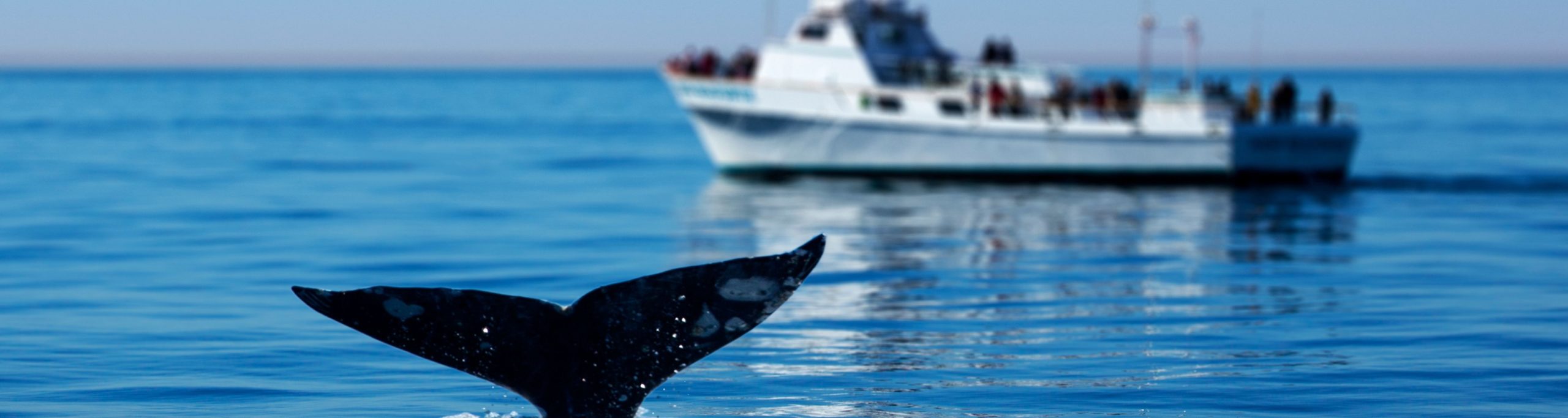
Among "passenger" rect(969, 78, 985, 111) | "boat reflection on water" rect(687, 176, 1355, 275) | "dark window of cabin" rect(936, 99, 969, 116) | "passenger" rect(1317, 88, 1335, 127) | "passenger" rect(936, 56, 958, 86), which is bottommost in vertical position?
"boat reflection on water" rect(687, 176, 1355, 275)

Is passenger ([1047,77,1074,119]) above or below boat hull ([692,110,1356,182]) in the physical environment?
above

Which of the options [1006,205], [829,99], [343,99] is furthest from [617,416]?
[343,99]

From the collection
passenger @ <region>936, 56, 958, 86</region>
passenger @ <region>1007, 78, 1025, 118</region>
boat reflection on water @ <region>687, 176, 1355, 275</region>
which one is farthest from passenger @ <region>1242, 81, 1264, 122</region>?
passenger @ <region>936, 56, 958, 86</region>

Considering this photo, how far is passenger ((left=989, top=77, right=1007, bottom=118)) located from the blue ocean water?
5.79 ft

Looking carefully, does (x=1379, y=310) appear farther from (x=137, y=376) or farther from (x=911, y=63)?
(x=911, y=63)

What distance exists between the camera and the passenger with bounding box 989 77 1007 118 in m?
34.5

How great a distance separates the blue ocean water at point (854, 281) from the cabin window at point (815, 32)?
3693 mm

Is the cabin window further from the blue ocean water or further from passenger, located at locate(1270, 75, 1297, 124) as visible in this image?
passenger, located at locate(1270, 75, 1297, 124)

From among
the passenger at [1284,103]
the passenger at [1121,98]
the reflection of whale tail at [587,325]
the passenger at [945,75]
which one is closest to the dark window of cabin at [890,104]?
the passenger at [945,75]

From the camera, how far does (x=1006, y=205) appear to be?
96.2ft

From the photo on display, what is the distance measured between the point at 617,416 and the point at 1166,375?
5041 mm

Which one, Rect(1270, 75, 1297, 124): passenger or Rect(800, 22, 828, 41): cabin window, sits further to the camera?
Rect(800, 22, 828, 41): cabin window

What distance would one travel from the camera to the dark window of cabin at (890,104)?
35719mm

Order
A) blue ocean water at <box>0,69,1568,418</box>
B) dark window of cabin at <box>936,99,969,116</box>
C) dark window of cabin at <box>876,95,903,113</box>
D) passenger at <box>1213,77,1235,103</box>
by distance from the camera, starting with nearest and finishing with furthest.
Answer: blue ocean water at <box>0,69,1568,418</box>
passenger at <box>1213,77,1235,103</box>
dark window of cabin at <box>936,99,969,116</box>
dark window of cabin at <box>876,95,903,113</box>
